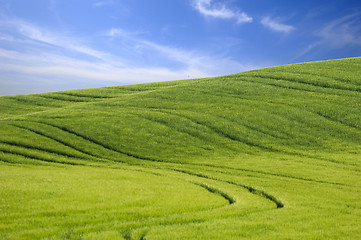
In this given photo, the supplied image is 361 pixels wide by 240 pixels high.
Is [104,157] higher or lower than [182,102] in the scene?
lower

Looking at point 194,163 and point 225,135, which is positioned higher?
point 225,135

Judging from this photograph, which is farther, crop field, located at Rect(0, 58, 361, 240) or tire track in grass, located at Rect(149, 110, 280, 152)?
tire track in grass, located at Rect(149, 110, 280, 152)

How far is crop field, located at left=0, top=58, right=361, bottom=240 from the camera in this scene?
47.2ft

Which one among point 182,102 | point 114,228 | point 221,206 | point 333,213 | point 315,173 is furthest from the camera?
point 182,102

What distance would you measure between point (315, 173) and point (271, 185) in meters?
7.21

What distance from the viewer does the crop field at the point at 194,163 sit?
14.4m

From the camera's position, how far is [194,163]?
33.8 meters

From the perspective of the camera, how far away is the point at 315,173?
94.4ft

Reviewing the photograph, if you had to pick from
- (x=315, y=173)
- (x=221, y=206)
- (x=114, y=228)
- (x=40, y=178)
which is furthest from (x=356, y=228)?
(x=40, y=178)

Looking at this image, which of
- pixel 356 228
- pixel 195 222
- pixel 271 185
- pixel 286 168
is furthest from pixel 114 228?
pixel 286 168

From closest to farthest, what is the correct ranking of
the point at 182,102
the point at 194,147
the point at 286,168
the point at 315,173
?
1. the point at 315,173
2. the point at 286,168
3. the point at 194,147
4. the point at 182,102

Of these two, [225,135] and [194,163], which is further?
[225,135]

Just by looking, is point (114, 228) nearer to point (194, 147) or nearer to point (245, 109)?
point (194, 147)

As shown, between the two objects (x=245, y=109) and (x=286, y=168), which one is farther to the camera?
(x=245, y=109)
